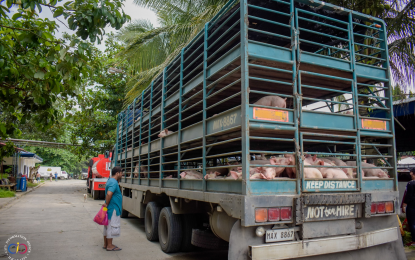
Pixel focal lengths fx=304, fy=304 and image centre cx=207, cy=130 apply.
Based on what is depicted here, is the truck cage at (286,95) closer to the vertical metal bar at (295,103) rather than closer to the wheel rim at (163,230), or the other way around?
the vertical metal bar at (295,103)

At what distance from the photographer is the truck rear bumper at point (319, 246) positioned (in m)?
3.34

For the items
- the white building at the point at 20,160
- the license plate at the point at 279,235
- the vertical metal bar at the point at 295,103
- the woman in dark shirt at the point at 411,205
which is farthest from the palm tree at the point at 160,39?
the white building at the point at 20,160

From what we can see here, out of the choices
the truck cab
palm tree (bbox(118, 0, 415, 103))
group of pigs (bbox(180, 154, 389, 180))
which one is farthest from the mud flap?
the truck cab

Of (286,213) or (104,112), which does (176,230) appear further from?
(104,112)

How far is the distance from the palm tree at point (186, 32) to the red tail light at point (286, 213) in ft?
21.3

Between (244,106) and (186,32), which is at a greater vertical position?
(186,32)

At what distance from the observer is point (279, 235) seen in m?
3.51

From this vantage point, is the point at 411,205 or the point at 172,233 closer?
the point at 172,233

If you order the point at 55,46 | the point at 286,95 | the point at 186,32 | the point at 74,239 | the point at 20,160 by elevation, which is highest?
the point at 186,32

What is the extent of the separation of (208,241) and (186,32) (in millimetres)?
9518

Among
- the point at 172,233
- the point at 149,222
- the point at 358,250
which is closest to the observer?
the point at 358,250

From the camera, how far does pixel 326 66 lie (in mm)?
4344

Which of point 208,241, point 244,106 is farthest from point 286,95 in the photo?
point 208,241

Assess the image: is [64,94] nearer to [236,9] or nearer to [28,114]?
[28,114]
